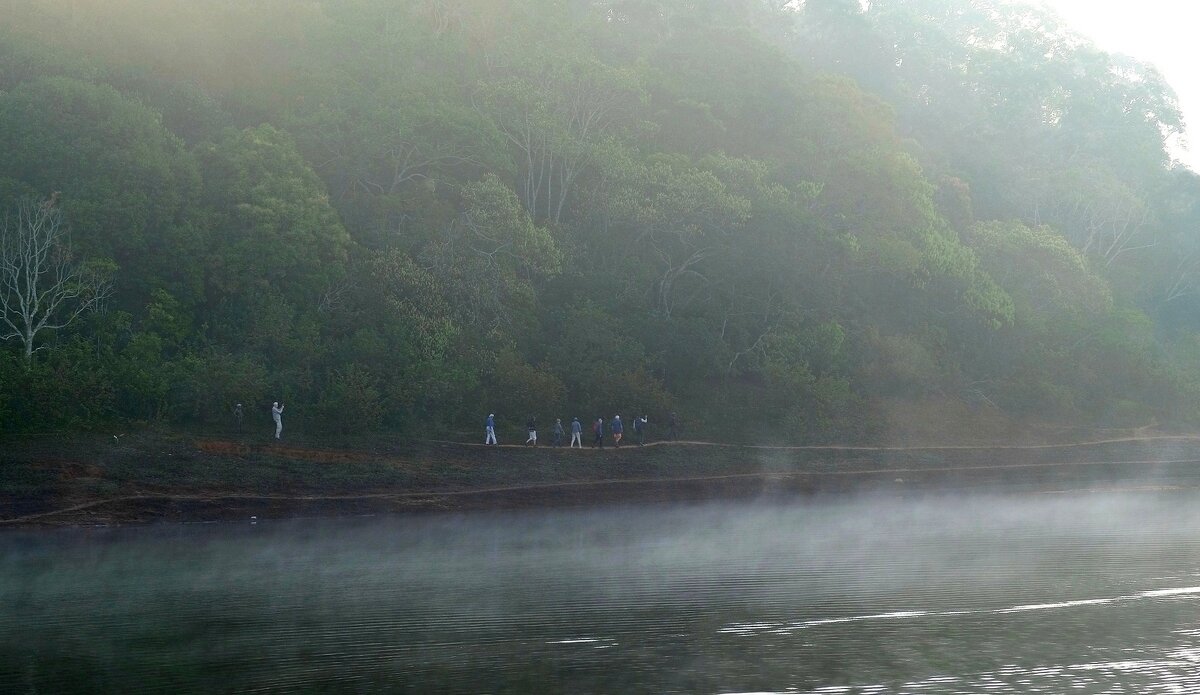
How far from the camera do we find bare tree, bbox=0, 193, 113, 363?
109 feet

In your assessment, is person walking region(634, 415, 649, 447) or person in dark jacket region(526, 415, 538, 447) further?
person walking region(634, 415, 649, 447)

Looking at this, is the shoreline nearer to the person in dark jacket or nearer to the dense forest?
the person in dark jacket

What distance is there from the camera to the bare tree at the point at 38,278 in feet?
109

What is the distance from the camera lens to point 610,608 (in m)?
17.3

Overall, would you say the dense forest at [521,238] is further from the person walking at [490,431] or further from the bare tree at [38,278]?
the person walking at [490,431]

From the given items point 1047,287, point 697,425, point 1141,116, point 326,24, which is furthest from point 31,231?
point 1141,116

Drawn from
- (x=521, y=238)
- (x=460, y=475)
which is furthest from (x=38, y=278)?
(x=521, y=238)

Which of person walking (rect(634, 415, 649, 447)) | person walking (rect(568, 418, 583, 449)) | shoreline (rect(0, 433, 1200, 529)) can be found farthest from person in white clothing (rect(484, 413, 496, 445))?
person walking (rect(634, 415, 649, 447))

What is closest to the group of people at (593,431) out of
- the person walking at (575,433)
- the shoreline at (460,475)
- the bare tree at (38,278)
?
the person walking at (575,433)

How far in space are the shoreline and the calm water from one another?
1983mm

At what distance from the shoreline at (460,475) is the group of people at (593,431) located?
0.57 m

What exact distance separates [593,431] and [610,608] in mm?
25375

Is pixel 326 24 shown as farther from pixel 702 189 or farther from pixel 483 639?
pixel 483 639

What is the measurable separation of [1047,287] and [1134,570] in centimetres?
4259
